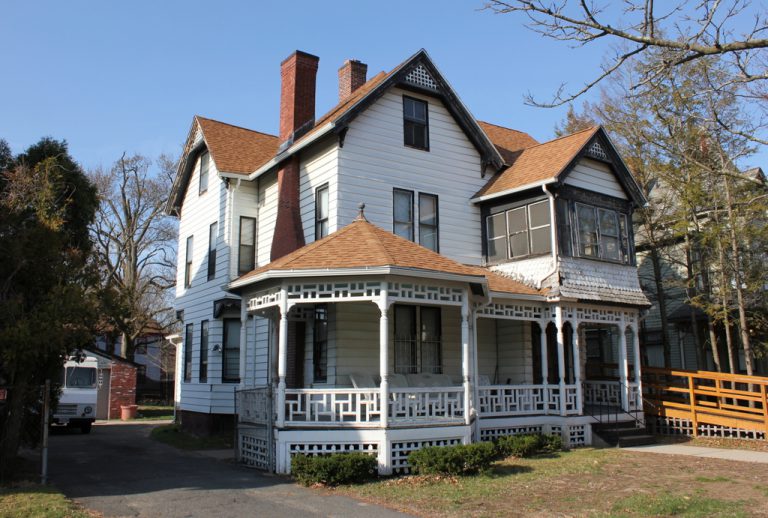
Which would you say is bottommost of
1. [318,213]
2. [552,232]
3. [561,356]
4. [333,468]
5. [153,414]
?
[153,414]

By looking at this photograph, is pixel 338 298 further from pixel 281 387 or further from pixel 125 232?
pixel 125 232

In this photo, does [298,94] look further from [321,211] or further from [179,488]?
[179,488]

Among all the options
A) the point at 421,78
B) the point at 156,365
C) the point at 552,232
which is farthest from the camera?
the point at 156,365

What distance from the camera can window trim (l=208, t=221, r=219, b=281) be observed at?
2189 cm

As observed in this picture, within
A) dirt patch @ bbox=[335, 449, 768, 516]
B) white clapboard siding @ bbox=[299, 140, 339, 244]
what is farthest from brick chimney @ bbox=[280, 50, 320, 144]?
dirt patch @ bbox=[335, 449, 768, 516]

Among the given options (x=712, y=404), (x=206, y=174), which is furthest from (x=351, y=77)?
(x=712, y=404)

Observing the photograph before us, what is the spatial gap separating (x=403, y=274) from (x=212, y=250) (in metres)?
10.9

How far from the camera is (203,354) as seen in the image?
21.8 m

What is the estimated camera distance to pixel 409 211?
1859 centimetres

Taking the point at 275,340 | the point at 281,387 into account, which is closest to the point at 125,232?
the point at 275,340

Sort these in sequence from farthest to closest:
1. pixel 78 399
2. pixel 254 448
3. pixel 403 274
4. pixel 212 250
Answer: pixel 78 399, pixel 212 250, pixel 254 448, pixel 403 274

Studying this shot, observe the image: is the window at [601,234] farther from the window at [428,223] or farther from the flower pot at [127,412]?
the flower pot at [127,412]

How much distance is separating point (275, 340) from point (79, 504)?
728 cm

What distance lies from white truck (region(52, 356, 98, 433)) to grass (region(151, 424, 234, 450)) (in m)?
3.47
